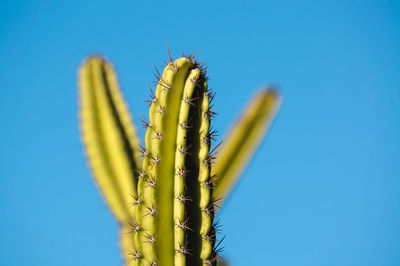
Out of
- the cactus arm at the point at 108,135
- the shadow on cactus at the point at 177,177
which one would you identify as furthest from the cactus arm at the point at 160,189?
the cactus arm at the point at 108,135

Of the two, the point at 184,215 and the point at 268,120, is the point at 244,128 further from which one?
the point at 184,215

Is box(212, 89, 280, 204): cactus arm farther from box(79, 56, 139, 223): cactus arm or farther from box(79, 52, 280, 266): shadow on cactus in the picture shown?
box(79, 52, 280, 266): shadow on cactus

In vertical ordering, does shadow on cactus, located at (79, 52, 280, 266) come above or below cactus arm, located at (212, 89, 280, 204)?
below

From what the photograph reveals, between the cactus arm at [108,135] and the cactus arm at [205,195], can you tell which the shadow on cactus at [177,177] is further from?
the cactus arm at [108,135]

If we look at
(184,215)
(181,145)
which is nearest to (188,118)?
(181,145)

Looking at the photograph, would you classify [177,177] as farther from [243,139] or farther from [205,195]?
[243,139]

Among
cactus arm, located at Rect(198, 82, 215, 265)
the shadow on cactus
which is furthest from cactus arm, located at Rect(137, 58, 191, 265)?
cactus arm, located at Rect(198, 82, 215, 265)
